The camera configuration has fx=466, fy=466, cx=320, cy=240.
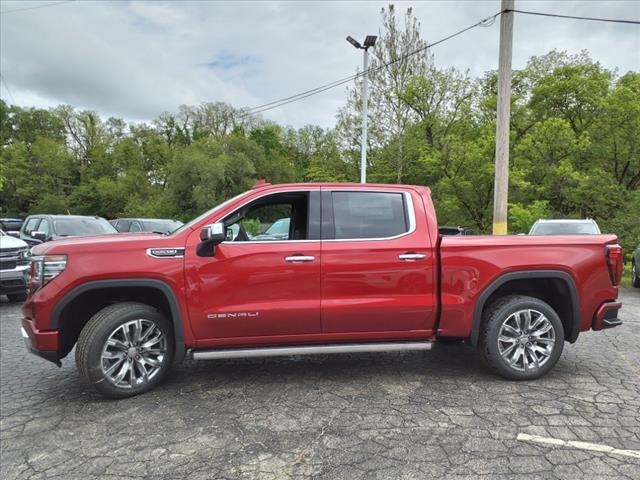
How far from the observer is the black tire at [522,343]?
4332 millimetres

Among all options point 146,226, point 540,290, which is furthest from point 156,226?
point 540,290

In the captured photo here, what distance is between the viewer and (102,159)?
184 ft

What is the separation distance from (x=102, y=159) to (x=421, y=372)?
5904 centimetres

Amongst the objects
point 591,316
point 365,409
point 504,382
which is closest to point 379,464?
point 365,409

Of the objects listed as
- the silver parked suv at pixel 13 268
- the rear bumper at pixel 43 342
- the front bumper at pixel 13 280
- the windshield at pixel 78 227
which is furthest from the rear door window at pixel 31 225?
the rear bumper at pixel 43 342

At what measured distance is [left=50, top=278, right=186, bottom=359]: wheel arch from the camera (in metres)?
3.93

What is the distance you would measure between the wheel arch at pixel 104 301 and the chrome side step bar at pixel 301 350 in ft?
0.92

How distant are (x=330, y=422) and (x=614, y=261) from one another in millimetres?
3124

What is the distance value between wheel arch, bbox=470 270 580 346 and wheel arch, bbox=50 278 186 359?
2.70 m

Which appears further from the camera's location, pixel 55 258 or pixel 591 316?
pixel 591 316

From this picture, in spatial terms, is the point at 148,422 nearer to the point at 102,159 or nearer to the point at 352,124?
the point at 352,124

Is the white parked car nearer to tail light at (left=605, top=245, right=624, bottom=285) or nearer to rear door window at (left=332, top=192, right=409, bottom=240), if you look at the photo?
tail light at (left=605, top=245, right=624, bottom=285)

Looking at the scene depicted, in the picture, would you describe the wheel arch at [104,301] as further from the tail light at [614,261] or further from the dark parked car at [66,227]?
the dark parked car at [66,227]

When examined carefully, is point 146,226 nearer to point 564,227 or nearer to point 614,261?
point 564,227
